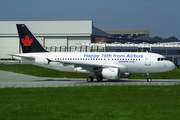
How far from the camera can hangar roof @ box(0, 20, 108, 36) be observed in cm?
9319

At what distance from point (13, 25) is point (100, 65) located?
70725 millimetres

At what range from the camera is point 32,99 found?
17.8 meters

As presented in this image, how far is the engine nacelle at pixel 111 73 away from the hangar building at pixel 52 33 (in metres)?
61.2

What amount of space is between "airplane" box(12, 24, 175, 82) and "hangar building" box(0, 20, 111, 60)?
56.5 meters

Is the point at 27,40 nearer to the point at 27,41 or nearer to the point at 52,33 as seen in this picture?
the point at 27,41

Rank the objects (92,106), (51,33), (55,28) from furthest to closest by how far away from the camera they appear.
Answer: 1. (55,28)
2. (51,33)
3. (92,106)

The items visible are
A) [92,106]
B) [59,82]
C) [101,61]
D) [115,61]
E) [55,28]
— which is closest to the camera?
[92,106]

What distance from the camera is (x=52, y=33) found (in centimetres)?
9444

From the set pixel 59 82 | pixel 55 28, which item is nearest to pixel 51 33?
pixel 55 28

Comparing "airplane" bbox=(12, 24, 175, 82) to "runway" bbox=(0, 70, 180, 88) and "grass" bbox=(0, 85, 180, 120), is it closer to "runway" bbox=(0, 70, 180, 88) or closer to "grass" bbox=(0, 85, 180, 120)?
"runway" bbox=(0, 70, 180, 88)

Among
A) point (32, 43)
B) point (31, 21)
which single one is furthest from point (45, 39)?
point (32, 43)

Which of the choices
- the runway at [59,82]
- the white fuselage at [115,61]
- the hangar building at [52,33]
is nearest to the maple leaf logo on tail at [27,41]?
the white fuselage at [115,61]

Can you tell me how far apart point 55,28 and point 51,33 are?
7.11ft

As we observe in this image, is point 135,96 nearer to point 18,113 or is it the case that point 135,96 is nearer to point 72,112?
point 72,112
